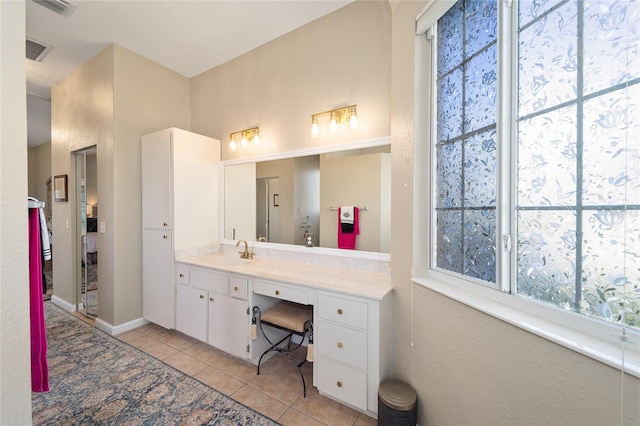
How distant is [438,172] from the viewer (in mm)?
1497

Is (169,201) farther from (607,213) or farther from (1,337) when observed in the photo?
(607,213)

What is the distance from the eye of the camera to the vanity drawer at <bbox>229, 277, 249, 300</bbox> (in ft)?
6.72

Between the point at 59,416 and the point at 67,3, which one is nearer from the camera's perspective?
the point at 59,416

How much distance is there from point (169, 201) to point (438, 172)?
2.59 metres

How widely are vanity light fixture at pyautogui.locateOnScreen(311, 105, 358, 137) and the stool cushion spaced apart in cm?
160

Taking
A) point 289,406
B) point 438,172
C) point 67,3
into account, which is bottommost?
point 289,406

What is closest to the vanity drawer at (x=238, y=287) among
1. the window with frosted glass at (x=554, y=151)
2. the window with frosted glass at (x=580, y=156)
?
the window with frosted glass at (x=554, y=151)

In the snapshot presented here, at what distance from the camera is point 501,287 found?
1064mm

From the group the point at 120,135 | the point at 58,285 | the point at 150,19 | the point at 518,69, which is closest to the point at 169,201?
the point at 120,135

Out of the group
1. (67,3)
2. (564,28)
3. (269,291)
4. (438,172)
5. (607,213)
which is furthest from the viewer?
(67,3)

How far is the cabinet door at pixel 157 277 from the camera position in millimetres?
2559

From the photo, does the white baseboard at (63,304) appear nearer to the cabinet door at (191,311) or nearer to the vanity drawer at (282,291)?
the cabinet door at (191,311)

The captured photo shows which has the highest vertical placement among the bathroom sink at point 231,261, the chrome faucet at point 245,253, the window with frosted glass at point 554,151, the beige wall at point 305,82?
the beige wall at point 305,82

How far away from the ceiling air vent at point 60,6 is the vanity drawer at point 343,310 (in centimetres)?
329
